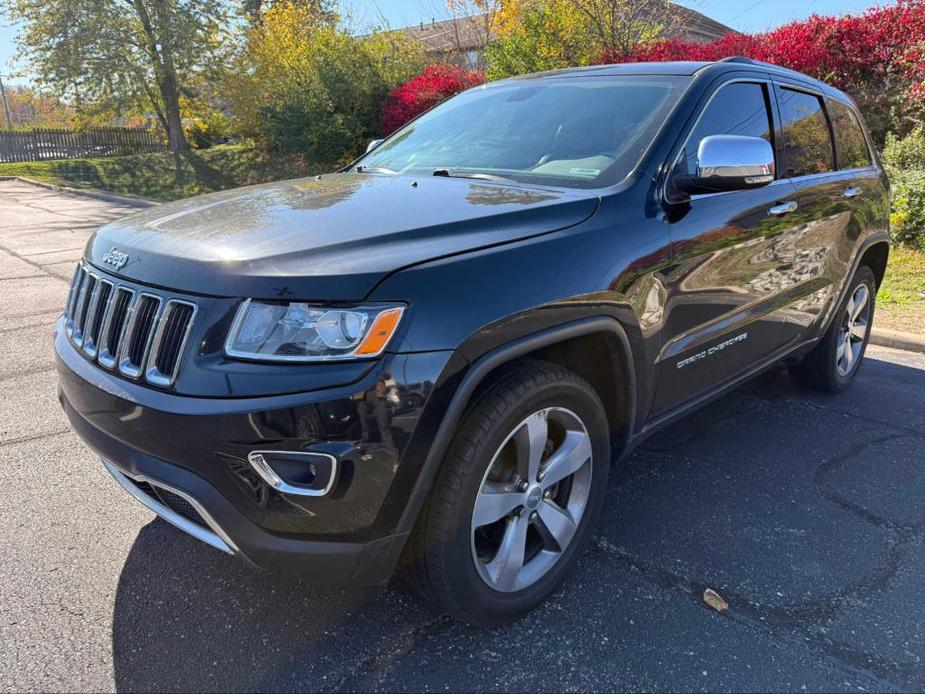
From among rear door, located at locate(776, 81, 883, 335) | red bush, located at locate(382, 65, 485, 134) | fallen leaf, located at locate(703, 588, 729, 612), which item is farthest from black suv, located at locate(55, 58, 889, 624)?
red bush, located at locate(382, 65, 485, 134)

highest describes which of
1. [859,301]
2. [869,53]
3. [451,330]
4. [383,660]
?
[869,53]

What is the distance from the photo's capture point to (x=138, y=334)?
210 centimetres

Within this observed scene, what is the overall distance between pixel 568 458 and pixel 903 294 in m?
6.02

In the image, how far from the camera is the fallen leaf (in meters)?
2.50

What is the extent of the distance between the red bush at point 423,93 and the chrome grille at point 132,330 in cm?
1341

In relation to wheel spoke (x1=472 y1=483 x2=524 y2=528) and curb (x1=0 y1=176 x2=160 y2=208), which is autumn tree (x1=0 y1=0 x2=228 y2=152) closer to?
curb (x1=0 y1=176 x2=160 y2=208)

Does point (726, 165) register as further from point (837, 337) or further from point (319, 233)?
point (837, 337)

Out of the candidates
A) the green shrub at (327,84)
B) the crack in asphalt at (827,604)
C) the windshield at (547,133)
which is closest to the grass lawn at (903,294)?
the crack in asphalt at (827,604)

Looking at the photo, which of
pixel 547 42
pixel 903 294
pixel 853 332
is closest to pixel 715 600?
pixel 853 332

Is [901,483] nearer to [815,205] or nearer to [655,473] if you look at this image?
[655,473]

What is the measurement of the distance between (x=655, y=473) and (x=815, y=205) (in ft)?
5.39

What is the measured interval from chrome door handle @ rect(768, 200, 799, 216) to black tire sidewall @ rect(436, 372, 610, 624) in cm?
151

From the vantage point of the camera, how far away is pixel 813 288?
3832 mm

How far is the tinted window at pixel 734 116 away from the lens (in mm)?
2951
